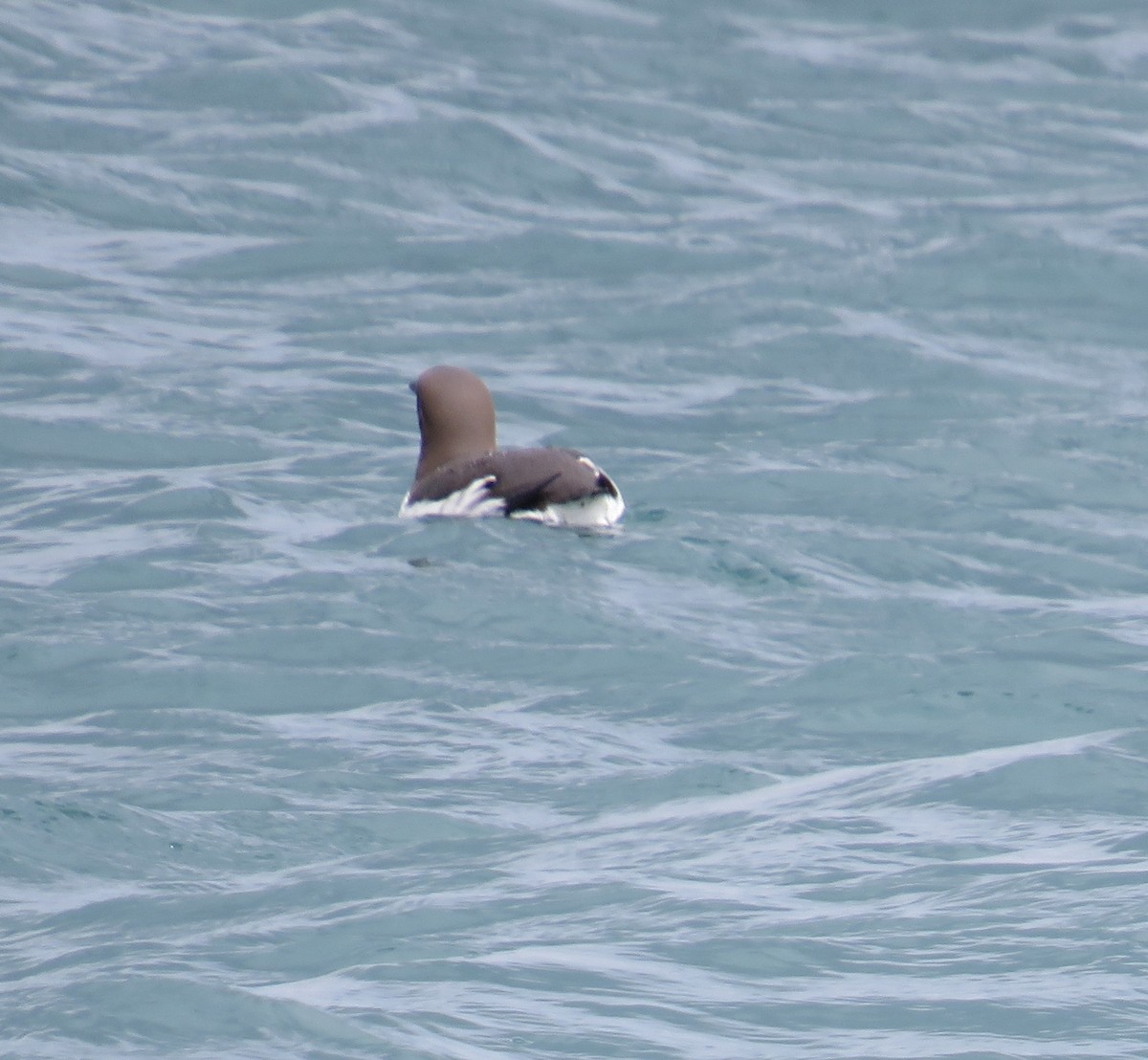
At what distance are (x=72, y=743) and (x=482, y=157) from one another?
31.5ft

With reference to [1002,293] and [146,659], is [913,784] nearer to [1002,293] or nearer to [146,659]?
[146,659]

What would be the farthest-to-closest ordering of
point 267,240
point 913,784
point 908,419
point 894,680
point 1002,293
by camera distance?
point 267,240 < point 1002,293 < point 908,419 < point 894,680 < point 913,784

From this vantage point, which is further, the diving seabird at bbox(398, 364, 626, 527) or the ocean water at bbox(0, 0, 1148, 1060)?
the diving seabird at bbox(398, 364, 626, 527)

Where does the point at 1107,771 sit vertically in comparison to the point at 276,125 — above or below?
below

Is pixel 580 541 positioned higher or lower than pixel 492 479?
lower

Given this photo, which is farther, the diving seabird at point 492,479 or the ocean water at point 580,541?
the diving seabird at point 492,479

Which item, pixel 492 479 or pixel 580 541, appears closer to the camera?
pixel 580 541

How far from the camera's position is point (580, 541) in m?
9.00

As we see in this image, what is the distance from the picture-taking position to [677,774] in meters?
6.46

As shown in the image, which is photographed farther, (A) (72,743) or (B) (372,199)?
(B) (372,199)

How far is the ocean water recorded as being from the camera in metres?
5.16

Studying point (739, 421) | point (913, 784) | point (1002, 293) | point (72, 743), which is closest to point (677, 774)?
point (913, 784)

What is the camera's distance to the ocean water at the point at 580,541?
Answer: 16.9 ft

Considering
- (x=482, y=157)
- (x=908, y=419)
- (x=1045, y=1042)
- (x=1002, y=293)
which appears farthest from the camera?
(x=482, y=157)
